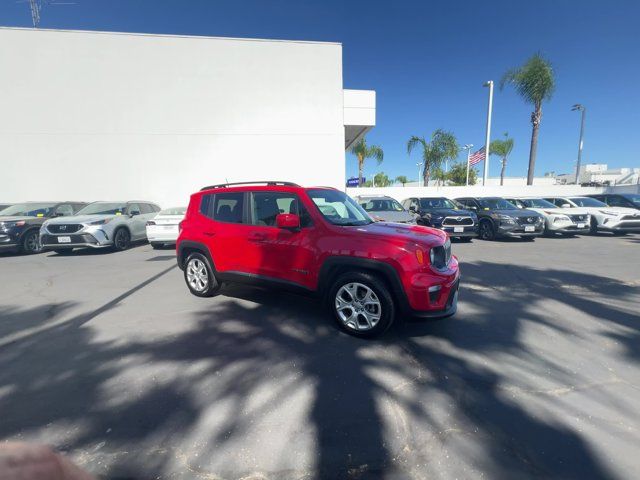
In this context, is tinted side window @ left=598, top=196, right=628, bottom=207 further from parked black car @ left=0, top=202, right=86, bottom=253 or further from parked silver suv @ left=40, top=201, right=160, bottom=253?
parked black car @ left=0, top=202, right=86, bottom=253

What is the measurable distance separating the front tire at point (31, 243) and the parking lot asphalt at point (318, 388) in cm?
600

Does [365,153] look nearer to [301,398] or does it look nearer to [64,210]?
[64,210]

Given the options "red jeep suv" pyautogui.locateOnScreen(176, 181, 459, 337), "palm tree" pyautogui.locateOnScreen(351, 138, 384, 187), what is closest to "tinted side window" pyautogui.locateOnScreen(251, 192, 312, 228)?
"red jeep suv" pyautogui.locateOnScreen(176, 181, 459, 337)

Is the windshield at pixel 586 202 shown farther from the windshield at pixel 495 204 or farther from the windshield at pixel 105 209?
the windshield at pixel 105 209

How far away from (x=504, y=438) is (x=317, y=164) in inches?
582

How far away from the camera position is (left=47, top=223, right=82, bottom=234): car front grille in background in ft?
28.1

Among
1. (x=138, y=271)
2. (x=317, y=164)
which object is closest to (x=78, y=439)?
(x=138, y=271)

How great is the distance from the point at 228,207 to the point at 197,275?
1329 mm

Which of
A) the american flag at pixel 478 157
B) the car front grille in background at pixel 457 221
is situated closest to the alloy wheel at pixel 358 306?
the car front grille in background at pixel 457 221

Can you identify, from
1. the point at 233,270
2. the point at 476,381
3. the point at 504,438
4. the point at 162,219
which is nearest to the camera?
the point at 504,438

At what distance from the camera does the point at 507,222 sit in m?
10.4

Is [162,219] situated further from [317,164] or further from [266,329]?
[317,164]

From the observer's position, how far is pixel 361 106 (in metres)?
16.7

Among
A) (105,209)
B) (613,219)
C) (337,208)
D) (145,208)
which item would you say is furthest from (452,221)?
(105,209)
